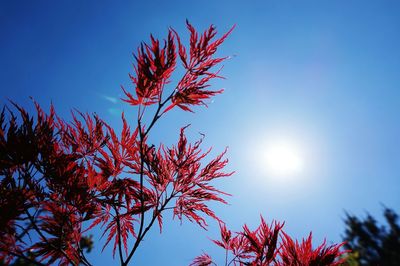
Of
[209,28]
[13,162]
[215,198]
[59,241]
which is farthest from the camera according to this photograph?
[215,198]

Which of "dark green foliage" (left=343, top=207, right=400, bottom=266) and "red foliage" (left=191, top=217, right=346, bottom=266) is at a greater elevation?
"dark green foliage" (left=343, top=207, right=400, bottom=266)

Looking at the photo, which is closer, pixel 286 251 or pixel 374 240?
pixel 286 251

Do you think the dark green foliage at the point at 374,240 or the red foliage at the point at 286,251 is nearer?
the red foliage at the point at 286,251

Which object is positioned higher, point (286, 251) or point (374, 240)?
point (374, 240)

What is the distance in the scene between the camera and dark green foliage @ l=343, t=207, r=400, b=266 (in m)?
21.3

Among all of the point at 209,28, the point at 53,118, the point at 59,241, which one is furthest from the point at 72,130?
the point at 209,28

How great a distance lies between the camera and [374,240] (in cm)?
2316

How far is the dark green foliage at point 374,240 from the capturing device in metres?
21.3

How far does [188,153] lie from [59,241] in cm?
158

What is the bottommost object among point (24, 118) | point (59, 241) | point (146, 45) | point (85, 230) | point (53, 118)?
point (59, 241)

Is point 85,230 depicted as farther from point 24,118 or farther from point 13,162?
point 24,118

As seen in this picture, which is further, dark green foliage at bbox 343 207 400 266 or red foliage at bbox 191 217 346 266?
dark green foliage at bbox 343 207 400 266

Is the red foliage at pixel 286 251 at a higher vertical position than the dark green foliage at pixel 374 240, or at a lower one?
lower

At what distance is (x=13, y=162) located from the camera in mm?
1811
